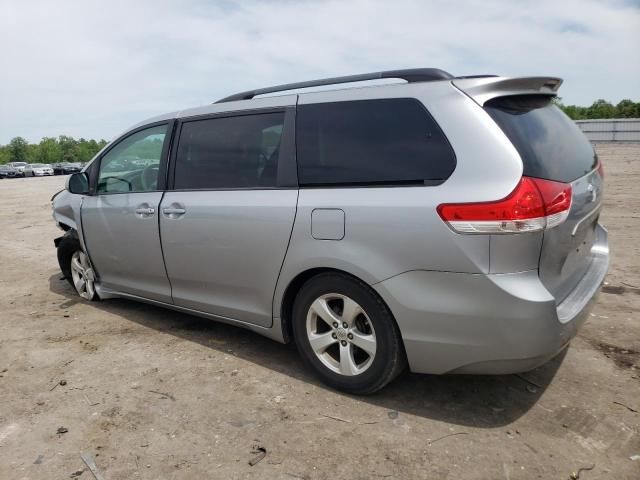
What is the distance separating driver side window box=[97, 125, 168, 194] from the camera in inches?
163

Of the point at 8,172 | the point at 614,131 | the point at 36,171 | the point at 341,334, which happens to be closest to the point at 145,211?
the point at 341,334

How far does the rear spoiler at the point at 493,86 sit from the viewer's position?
106 inches

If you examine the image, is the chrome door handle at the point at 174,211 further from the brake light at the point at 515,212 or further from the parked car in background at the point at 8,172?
the parked car in background at the point at 8,172

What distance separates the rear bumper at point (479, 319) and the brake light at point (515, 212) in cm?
23

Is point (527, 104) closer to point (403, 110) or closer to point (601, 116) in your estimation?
point (403, 110)

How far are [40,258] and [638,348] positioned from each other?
23.9 ft

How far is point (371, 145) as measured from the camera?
9.57 feet

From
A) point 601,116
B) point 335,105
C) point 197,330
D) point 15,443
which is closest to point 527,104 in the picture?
point 335,105

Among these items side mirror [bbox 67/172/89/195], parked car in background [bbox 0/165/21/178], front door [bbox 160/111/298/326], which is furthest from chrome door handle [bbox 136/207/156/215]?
parked car in background [bbox 0/165/21/178]

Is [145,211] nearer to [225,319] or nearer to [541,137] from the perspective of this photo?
[225,319]

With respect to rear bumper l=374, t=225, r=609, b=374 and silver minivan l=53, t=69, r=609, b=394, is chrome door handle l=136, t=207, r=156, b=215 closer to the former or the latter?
silver minivan l=53, t=69, r=609, b=394

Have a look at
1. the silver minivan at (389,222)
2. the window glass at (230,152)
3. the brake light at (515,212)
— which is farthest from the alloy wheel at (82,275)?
the brake light at (515,212)

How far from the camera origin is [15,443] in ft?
9.07

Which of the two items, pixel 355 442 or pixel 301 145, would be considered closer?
pixel 355 442
